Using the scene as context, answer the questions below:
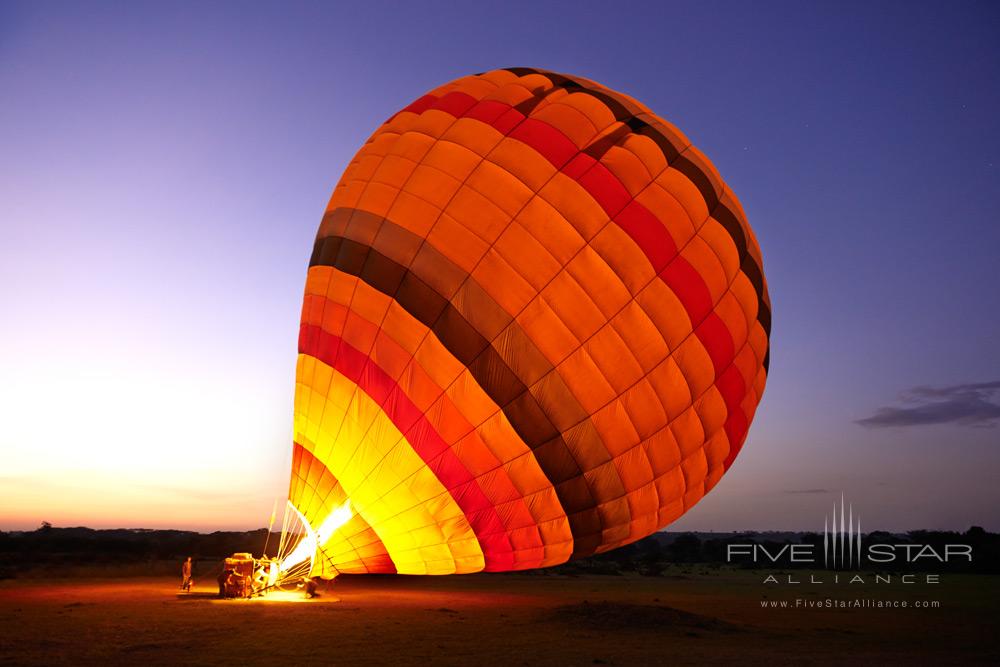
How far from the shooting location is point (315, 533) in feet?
33.7

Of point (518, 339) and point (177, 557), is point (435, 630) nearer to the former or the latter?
point (518, 339)

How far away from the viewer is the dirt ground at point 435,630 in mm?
8766

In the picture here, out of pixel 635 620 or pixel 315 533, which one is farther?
pixel 635 620

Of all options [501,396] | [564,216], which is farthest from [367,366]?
[564,216]

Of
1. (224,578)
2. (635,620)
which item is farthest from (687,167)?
(224,578)

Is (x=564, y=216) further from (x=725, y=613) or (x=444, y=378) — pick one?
(x=725, y=613)

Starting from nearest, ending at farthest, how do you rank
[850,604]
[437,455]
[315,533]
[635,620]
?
[437,455]
[315,533]
[635,620]
[850,604]

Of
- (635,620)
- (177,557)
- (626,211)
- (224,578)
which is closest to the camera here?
(626,211)

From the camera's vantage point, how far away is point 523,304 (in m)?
9.27

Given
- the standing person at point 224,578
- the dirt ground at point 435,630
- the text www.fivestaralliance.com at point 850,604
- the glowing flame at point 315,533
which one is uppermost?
the glowing flame at point 315,533

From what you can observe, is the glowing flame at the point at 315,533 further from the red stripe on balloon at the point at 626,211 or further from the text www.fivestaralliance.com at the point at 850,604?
the text www.fivestaralliance.com at the point at 850,604

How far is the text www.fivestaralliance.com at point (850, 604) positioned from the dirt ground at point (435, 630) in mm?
741

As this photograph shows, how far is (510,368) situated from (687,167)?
3.63 metres

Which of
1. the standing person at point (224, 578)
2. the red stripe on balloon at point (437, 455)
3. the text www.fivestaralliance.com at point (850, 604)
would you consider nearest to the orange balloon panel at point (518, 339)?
the red stripe on balloon at point (437, 455)
